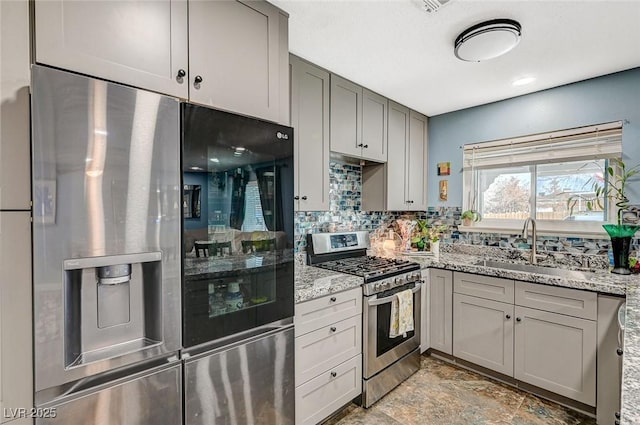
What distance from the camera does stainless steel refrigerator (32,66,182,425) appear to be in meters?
0.91

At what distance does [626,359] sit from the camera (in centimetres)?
89

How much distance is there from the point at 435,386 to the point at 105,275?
7.97 feet

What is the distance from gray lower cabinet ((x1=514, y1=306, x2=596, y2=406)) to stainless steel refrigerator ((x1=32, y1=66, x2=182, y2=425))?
7.79 ft

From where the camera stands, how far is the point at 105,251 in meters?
1.00

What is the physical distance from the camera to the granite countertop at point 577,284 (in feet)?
2.50

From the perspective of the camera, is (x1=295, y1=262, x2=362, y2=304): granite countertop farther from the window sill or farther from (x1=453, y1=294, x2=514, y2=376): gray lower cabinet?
the window sill

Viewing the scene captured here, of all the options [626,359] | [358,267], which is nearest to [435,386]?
[358,267]

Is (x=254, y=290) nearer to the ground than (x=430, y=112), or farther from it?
nearer to the ground

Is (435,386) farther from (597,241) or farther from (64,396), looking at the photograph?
(64,396)

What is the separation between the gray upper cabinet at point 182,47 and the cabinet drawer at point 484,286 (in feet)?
6.65

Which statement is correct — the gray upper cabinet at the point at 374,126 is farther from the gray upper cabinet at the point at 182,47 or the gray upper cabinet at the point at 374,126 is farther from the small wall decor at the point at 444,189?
the gray upper cabinet at the point at 182,47

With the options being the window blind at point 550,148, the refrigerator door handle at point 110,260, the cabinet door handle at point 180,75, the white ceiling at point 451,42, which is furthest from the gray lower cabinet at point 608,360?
the cabinet door handle at point 180,75

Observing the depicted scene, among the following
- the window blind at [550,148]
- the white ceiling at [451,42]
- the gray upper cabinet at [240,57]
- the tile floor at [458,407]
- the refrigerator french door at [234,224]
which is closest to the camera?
the refrigerator french door at [234,224]

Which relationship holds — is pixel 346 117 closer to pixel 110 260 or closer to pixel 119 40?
pixel 119 40
